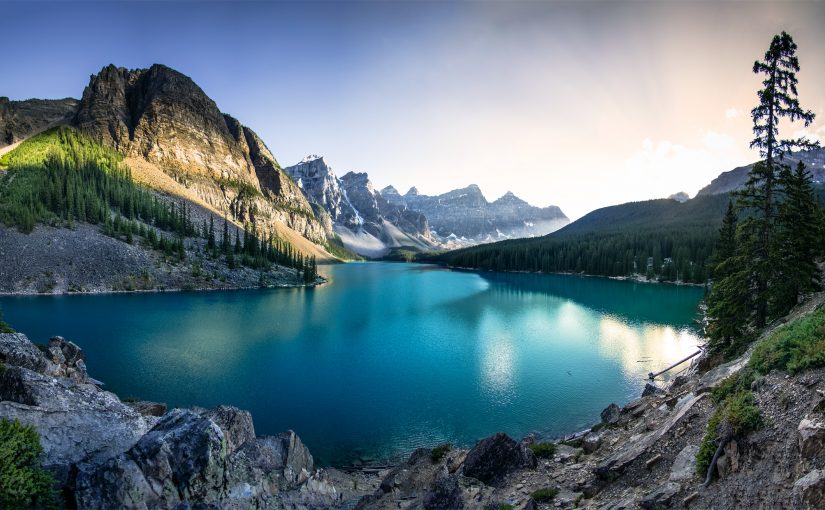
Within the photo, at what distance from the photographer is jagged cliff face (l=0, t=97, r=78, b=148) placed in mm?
160000

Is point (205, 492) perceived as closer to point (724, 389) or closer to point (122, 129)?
point (724, 389)

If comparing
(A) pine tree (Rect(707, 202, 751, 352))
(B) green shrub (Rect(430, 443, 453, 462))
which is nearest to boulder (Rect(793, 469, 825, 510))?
(B) green shrub (Rect(430, 443, 453, 462))

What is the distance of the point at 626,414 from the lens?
65.4ft

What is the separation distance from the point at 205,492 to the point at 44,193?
421ft

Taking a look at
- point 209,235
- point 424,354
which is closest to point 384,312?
point 424,354

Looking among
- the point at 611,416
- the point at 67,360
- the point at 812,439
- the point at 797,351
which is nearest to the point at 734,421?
the point at 812,439

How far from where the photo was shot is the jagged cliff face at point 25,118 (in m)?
160

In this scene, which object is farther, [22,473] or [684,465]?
[684,465]

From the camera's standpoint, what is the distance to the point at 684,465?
34.5ft

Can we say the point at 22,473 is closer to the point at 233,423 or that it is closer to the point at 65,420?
the point at 65,420

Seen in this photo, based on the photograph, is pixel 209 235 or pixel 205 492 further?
pixel 209 235

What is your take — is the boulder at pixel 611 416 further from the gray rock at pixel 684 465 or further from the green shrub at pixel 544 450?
the gray rock at pixel 684 465

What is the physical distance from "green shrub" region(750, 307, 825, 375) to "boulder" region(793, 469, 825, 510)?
4.25 m

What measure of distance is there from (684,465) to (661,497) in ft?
5.59
